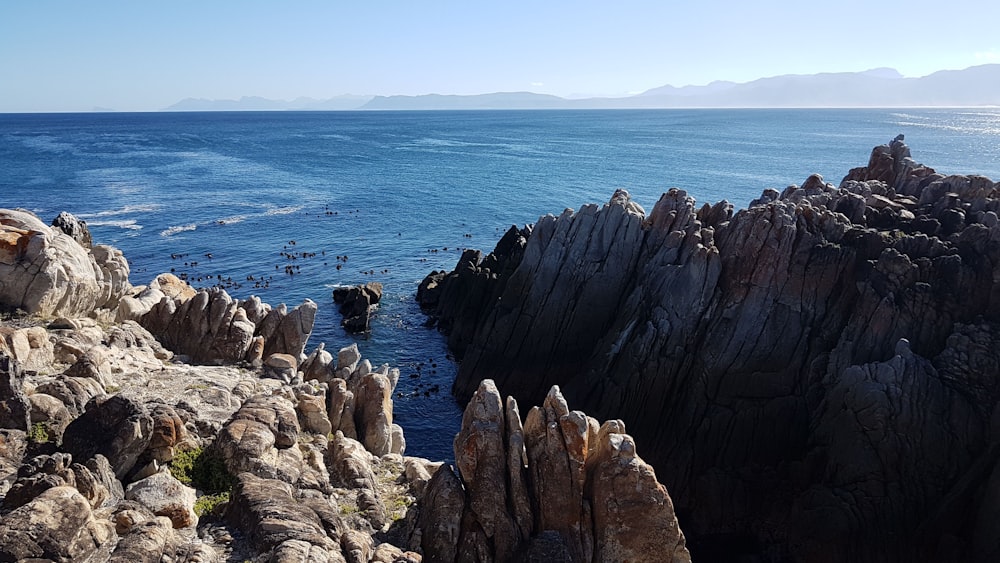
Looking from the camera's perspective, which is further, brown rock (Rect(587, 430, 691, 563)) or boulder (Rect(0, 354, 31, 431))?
boulder (Rect(0, 354, 31, 431))

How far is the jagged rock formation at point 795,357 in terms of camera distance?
2695cm

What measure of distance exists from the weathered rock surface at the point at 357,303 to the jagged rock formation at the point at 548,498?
37.2 metres

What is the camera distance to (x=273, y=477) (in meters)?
18.3

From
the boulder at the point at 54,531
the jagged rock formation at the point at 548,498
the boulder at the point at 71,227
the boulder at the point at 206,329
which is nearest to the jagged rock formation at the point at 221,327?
the boulder at the point at 206,329

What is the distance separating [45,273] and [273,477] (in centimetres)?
1690

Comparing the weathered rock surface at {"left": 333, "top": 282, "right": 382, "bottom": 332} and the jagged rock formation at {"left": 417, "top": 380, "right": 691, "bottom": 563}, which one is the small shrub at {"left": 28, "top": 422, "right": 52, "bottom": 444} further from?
the weathered rock surface at {"left": 333, "top": 282, "right": 382, "bottom": 332}

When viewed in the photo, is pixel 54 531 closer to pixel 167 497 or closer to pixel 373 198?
pixel 167 497

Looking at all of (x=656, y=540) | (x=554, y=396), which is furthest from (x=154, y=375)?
(x=656, y=540)

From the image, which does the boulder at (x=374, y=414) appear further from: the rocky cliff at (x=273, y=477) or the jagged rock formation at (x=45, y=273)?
the jagged rock formation at (x=45, y=273)

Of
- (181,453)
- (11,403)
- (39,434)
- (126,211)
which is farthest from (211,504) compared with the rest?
(126,211)

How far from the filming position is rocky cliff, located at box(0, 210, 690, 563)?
14273 mm

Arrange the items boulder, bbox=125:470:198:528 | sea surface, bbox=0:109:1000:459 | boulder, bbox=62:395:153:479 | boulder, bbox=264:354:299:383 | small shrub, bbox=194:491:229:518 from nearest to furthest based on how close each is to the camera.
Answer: boulder, bbox=125:470:198:528 < small shrub, bbox=194:491:229:518 < boulder, bbox=62:395:153:479 < boulder, bbox=264:354:299:383 < sea surface, bbox=0:109:1000:459

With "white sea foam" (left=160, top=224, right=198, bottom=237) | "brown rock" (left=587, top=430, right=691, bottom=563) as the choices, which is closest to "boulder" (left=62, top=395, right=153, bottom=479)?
"brown rock" (left=587, top=430, right=691, bottom=563)

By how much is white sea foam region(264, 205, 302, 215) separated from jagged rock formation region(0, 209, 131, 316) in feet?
219
